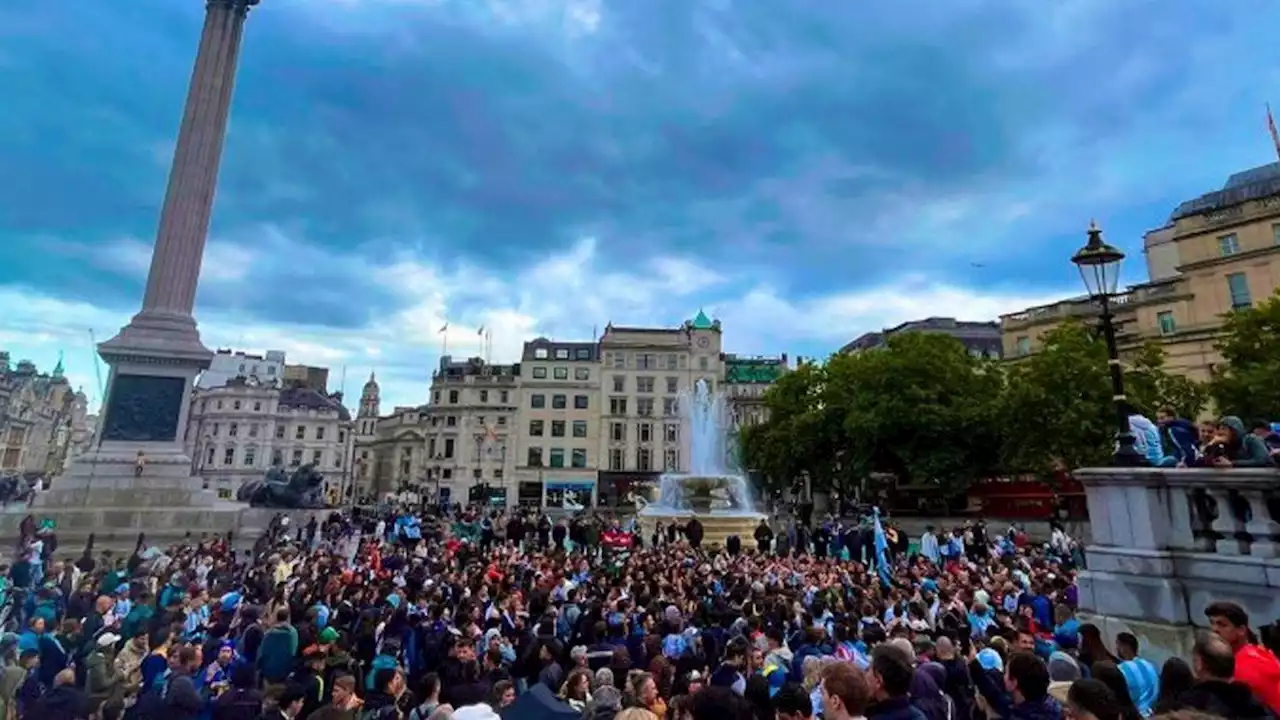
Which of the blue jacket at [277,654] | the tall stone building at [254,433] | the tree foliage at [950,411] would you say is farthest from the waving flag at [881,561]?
the tall stone building at [254,433]

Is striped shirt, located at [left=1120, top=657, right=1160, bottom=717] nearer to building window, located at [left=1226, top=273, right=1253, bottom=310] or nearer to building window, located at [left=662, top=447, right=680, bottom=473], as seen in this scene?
building window, located at [left=1226, top=273, right=1253, bottom=310]

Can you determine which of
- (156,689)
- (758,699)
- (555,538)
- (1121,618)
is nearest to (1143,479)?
(1121,618)

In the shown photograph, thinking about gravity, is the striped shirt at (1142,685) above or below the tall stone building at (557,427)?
below

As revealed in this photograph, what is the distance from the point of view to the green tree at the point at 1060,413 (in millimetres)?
34281

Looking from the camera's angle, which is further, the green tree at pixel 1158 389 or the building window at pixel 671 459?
the building window at pixel 671 459

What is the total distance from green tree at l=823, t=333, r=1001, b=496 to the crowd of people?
2418 centimetres

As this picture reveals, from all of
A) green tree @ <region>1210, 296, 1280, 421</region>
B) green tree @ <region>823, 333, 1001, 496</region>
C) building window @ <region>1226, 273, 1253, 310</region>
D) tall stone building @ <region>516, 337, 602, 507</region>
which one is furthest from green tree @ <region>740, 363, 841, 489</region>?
tall stone building @ <region>516, 337, 602, 507</region>

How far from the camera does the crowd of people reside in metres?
4.57

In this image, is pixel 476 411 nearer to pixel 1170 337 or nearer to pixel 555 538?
pixel 555 538

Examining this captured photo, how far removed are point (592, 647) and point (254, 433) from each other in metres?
103

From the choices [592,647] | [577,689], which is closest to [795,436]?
[592,647]

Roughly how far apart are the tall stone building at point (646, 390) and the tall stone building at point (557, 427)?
5.51ft

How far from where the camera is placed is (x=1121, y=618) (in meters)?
9.04

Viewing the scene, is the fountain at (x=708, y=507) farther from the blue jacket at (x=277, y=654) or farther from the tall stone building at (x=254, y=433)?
the tall stone building at (x=254, y=433)
